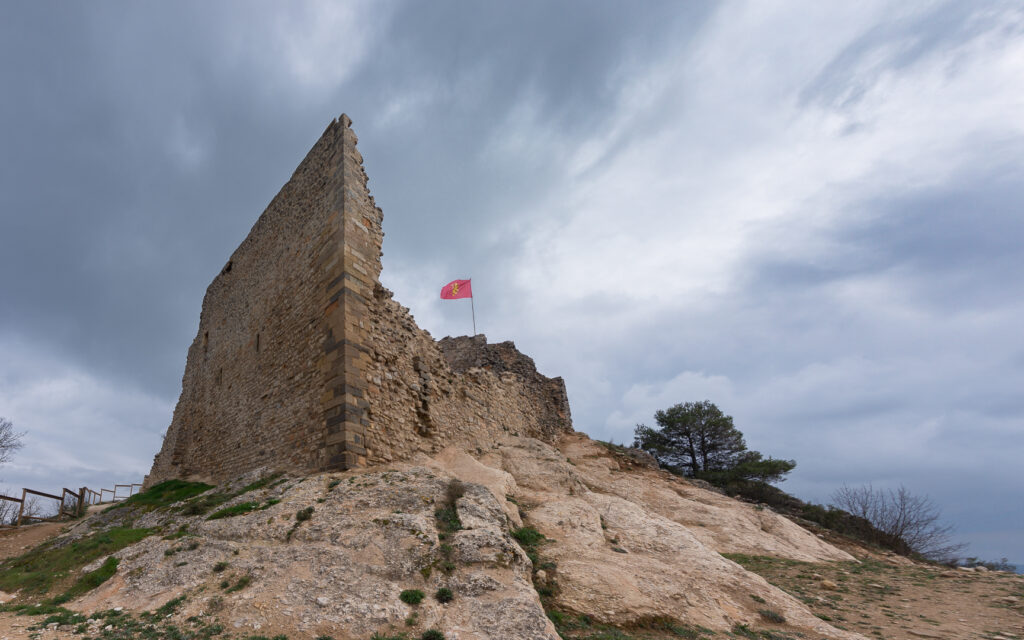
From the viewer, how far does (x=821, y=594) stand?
9.64 metres

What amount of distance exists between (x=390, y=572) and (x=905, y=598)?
10.4m

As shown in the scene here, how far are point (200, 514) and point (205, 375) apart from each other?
10939 millimetres

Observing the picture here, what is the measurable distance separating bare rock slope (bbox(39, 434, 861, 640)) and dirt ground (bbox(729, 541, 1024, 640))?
1.38m

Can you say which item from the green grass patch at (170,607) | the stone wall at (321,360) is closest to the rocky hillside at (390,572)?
the green grass patch at (170,607)

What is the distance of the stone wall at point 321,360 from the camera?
1055 centimetres

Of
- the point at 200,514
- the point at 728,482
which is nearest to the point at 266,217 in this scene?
the point at 200,514

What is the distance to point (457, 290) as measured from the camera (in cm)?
2014

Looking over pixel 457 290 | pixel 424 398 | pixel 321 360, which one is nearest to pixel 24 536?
pixel 321 360

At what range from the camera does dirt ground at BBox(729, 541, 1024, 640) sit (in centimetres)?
770

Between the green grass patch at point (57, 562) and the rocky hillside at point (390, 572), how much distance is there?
0.12 feet

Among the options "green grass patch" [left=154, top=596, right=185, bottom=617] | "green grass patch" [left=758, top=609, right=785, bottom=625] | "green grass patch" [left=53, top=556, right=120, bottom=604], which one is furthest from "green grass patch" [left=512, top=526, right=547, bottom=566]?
"green grass patch" [left=53, top=556, right=120, bottom=604]

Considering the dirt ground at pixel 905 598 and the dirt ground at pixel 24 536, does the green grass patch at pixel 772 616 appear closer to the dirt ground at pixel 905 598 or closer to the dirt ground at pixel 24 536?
the dirt ground at pixel 905 598

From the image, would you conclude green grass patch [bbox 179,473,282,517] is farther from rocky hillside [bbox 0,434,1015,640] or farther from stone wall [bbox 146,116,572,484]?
stone wall [bbox 146,116,572,484]

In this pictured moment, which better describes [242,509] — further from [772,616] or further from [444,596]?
[772,616]
